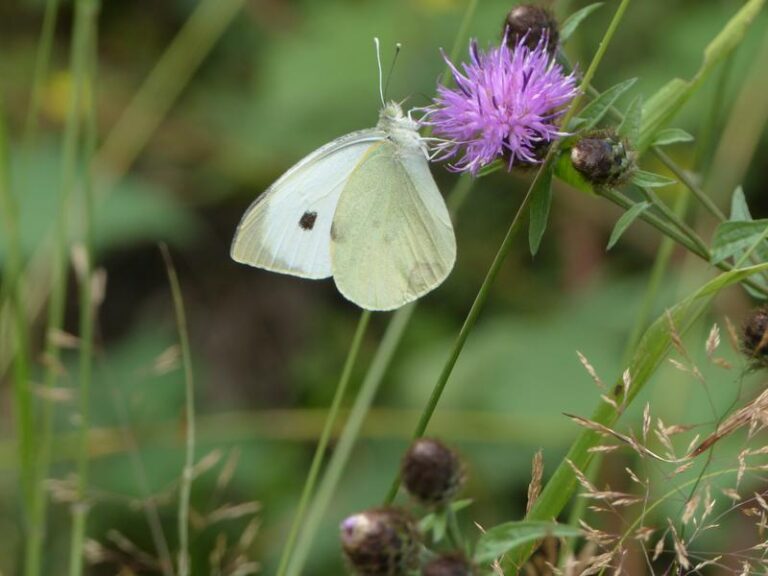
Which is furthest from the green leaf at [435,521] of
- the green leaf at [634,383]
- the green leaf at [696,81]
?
the green leaf at [696,81]

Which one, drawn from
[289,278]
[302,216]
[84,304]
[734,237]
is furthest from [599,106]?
[289,278]

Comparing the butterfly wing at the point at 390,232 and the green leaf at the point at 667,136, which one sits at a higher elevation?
the green leaf at the point at 667,136

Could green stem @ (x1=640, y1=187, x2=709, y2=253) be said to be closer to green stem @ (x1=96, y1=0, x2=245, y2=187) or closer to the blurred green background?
the blurred green background

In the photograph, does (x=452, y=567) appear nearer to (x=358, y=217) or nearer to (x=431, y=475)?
(x=431, y=475)

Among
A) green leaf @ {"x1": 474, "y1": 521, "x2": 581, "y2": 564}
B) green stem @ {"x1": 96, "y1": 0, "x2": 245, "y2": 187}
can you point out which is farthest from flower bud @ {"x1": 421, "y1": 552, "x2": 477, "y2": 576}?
green stem @ {"x1": 96, "y1": 0, "x2": 245, "y2": 187}

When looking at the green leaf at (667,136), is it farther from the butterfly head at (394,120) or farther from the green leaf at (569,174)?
the butterfly head at (394,120)

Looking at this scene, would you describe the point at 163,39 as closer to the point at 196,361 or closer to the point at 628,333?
the point at 196,361
